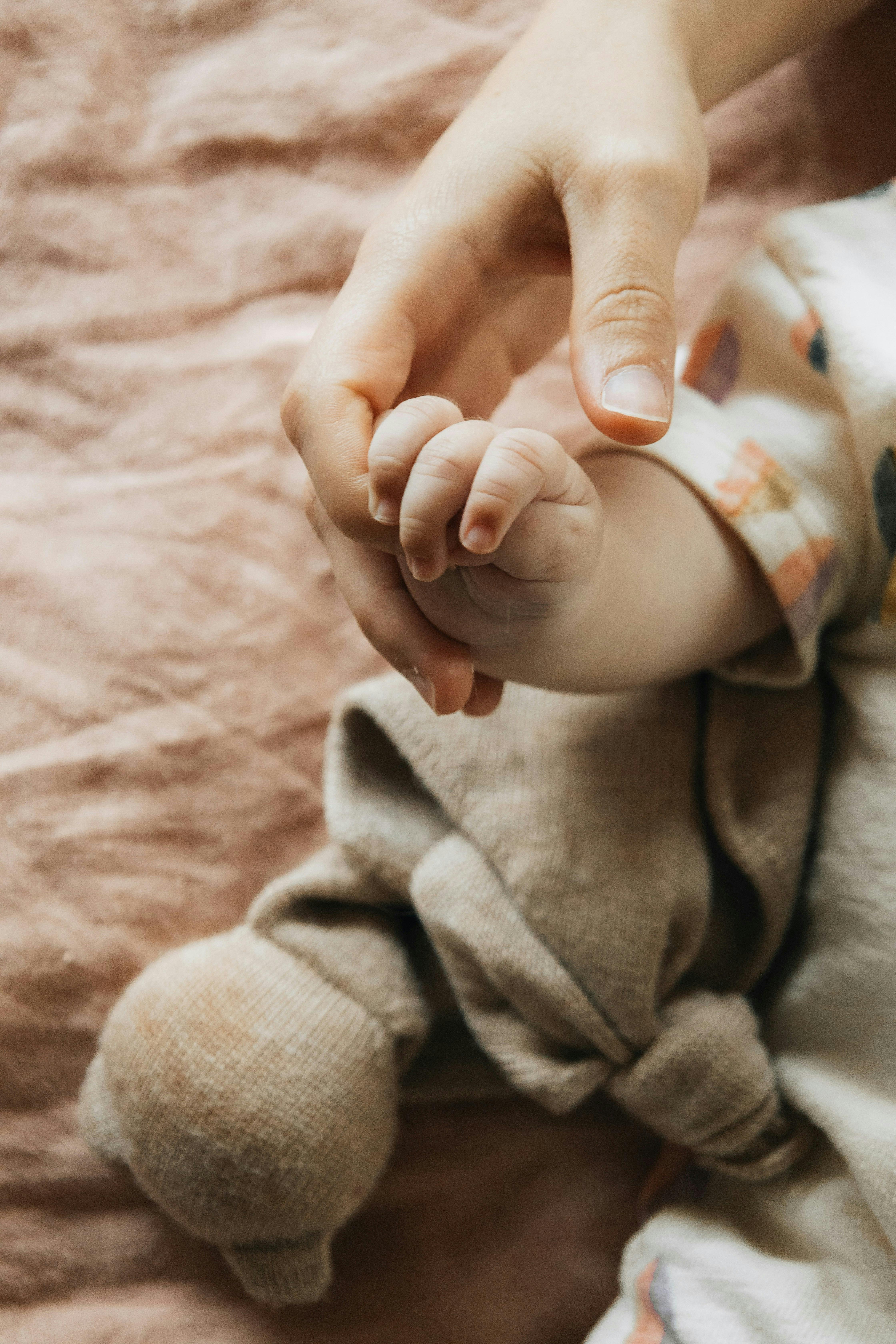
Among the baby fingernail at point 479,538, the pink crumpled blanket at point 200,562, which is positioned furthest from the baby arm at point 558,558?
the pink crumpled blanket at point 200,562

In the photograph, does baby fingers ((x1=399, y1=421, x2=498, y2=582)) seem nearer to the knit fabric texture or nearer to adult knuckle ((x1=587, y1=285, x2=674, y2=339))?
adult knuckle ((x1=587, y1=285, x2=674, y2=339))

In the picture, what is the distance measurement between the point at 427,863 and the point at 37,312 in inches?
19.3

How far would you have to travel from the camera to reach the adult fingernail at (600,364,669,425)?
0.41m

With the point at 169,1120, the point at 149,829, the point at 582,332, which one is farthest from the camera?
the point at 149,829

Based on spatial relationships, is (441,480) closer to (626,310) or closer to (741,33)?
(626,310)

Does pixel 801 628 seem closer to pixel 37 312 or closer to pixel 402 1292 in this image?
pixel 402 1292

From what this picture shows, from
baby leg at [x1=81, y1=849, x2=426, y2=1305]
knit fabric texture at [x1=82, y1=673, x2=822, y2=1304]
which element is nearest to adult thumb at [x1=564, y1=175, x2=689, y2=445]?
knit fabric texture at [x1=82, y1=673, x2=822, y2=1304]

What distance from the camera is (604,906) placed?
1.90 ft

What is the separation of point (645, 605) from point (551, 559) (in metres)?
0.13

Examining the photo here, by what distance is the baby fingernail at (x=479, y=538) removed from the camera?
0.35 metres

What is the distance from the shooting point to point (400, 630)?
455 mm

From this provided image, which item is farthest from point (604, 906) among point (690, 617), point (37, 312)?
point (37, 312)

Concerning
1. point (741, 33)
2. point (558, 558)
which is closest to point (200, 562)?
point (558, 558)

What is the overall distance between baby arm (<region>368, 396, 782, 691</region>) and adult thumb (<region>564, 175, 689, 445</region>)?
0.11 feet
